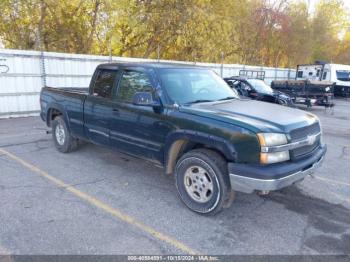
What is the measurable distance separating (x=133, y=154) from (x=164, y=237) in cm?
158

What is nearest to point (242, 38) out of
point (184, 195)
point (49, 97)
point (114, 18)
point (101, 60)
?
point (114, 18)

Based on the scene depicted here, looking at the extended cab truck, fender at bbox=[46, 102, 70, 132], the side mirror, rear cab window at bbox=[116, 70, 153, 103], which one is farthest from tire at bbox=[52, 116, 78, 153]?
the side mirror

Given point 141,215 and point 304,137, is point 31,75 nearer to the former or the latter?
point 141,215

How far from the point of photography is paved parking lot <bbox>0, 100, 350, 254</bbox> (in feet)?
9.88

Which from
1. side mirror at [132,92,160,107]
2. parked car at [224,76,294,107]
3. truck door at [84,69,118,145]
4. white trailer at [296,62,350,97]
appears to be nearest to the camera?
side mirror at [132,92,160,107]

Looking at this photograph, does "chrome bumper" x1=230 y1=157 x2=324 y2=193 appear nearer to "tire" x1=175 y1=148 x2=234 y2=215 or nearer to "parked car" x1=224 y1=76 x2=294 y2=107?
"tire" x1=175 y1=148 x2=234 y2=215

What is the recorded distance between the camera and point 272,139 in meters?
3.12

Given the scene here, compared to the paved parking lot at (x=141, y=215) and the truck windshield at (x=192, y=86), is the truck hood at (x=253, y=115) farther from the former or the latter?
the paved parking lot at (x=141, y=215)

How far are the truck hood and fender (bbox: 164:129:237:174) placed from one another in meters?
0.24

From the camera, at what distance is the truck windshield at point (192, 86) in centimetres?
404

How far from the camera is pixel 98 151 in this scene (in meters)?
6.12

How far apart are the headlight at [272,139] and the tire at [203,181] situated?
21.0 inches

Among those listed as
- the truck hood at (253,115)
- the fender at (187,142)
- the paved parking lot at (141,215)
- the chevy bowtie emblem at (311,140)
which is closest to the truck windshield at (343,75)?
the paved parking lot at (141,215)

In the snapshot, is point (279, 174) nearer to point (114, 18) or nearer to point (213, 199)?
point (213, 199)
